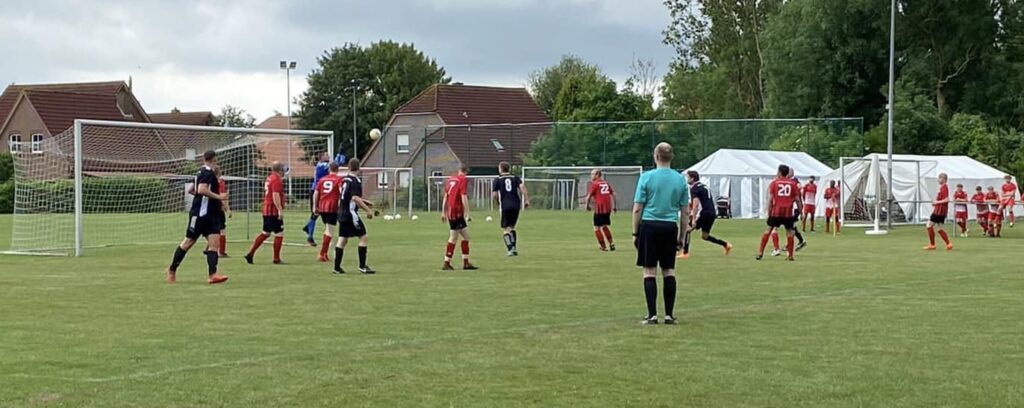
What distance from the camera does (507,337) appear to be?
10766mm

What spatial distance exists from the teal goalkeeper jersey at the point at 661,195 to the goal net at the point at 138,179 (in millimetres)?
14635

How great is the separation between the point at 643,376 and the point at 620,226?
30.4m

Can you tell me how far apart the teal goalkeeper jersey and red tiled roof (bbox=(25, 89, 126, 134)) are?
68.4 meters

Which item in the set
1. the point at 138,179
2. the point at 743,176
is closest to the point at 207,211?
the point at 138,179

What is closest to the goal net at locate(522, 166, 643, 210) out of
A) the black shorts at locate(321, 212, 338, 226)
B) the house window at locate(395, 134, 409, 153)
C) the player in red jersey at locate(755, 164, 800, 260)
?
the house window at locate(395, 134, 409, 153)

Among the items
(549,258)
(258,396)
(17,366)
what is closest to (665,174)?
(258,396)

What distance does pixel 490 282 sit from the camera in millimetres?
16656

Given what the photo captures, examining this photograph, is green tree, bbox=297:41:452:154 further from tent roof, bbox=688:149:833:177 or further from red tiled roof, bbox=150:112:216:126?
tent roof, bbox=688:149:833:177

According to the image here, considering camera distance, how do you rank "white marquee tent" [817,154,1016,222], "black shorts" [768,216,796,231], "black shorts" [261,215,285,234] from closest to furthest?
"black shorts" [261,215,285,234] < "black shorts" [768,216,796,231] < "white marquee tent" [817,154,1016,222]

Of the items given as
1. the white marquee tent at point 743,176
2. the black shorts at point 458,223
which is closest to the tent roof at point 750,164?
the white marquee tent at point 743,176

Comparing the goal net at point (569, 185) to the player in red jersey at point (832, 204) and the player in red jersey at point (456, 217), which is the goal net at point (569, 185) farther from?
the player in red jersey at point (456, 217)

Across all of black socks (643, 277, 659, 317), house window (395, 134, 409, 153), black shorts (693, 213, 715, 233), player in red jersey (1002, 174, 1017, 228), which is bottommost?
black socks (643, 277, 659, 317)

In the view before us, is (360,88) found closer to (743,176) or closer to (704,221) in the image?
(743,176)

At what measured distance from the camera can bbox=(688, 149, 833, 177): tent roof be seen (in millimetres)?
47656
